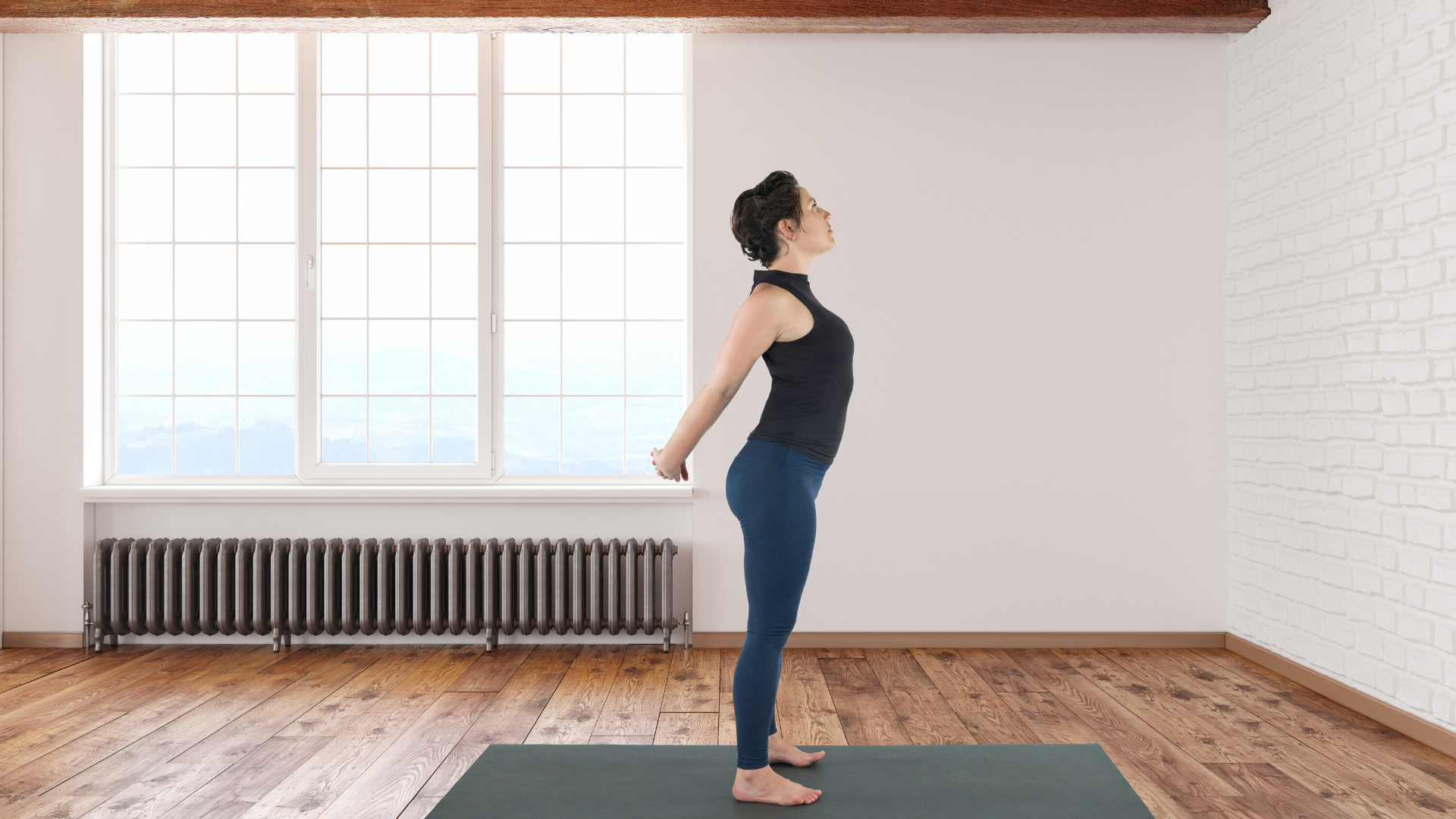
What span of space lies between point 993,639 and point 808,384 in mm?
2409

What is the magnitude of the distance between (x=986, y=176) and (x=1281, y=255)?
1.25 m

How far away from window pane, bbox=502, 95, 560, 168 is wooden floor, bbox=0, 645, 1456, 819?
2.30 metres

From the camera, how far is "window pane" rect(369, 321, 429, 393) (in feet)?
13.9

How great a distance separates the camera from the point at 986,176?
404 centimetres

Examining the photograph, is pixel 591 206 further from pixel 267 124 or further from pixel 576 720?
pixel 576 720

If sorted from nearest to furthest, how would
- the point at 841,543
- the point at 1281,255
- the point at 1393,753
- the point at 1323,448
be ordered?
the point at 1393,753
the point at 1323,448
the point at 1281,255
the point at 841,543

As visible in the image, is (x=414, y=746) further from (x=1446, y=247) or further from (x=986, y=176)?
(x=1446, y=247)

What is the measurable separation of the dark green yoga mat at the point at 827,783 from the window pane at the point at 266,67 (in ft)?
10.7

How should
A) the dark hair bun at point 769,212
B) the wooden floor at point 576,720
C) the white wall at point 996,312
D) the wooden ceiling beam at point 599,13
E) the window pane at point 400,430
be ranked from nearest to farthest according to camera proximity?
the dark hair bun at point 769,212
the wooden floor at point 576,720
the wooden ceiling beam at point 599,13
the white wall at point 996,312
the window pane at point 400,430

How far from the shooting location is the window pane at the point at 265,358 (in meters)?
4.23

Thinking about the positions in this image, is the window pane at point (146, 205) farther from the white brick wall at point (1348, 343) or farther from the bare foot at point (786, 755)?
the white brick wall at point (1348, 343)

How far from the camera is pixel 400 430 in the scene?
4.22 metres

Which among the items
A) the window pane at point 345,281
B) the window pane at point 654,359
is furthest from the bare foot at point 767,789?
the window pane at point 345,281

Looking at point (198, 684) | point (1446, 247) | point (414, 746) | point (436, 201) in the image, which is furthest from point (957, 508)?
point (198, 684)
